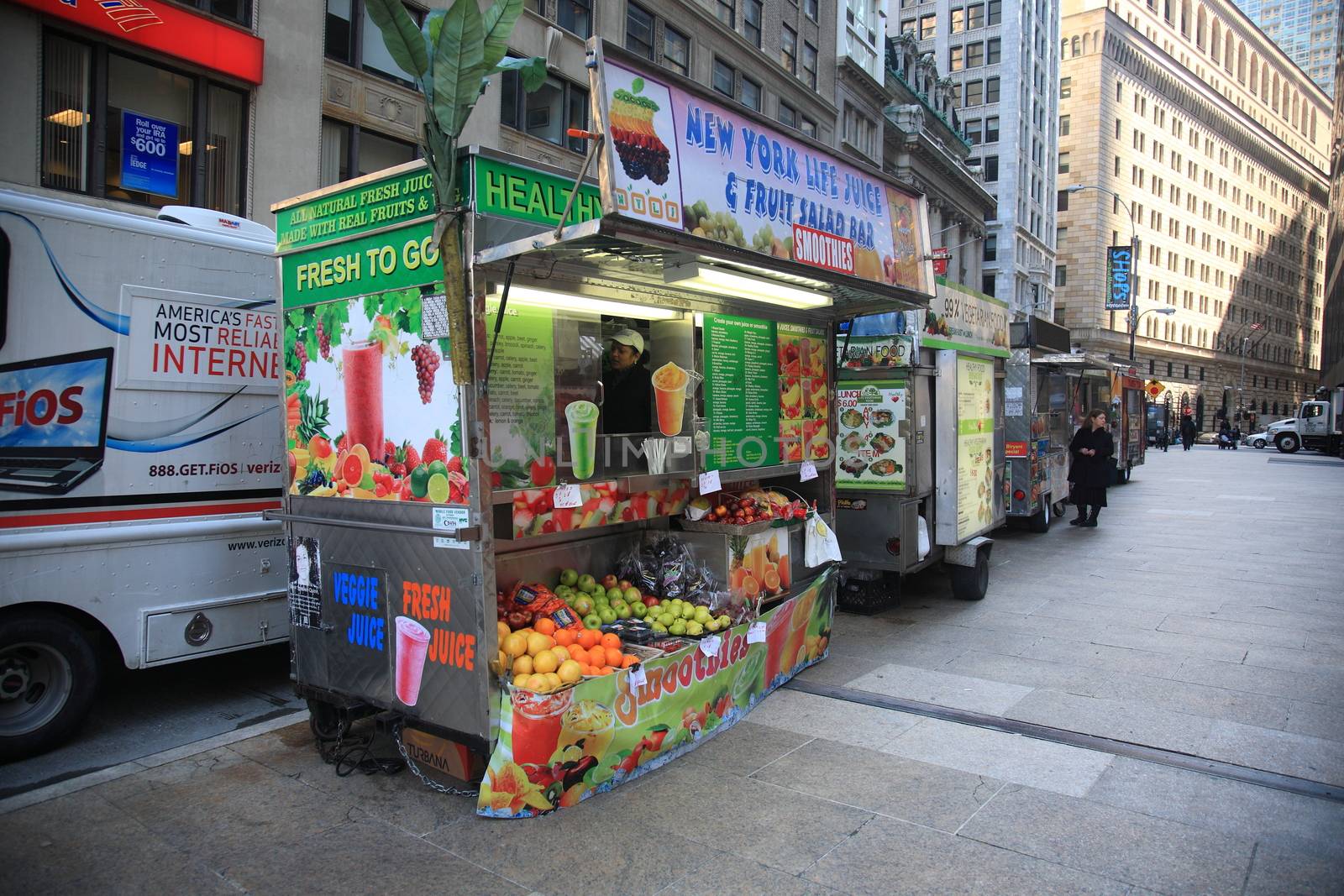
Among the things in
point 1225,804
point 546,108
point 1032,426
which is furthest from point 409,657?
point 546,108

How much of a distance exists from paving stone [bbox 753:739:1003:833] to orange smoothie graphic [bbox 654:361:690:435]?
2201 millimetres

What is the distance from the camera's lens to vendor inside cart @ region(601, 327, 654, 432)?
604 centimetres

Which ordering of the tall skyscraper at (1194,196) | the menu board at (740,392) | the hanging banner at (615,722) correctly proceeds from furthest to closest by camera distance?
the tall skyscraper at (1194,196), the menu board at (740,392), the hanging banner at (615,722)

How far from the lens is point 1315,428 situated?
142 ft

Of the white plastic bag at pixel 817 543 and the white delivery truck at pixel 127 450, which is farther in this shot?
the white plastic bag at pixel 817 543

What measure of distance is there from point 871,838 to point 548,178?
3705 millimetres

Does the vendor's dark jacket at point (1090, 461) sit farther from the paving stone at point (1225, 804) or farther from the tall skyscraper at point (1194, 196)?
the tall skyscraper at point (1194, 196)

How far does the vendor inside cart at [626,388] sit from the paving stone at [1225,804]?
356 centimetres

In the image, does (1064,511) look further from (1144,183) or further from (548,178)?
(1144,183)

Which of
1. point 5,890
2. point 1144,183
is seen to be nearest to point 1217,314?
point 1144,183

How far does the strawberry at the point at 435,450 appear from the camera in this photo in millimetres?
4238

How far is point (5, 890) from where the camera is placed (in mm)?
3480

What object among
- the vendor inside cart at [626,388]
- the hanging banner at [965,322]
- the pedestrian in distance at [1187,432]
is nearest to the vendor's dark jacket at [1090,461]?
the hanging banner at [965,322]

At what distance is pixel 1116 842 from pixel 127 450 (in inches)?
236
